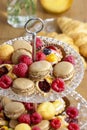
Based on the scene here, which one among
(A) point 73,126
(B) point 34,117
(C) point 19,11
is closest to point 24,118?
(B) point 34,117

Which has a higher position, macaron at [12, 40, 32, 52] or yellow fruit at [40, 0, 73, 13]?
yellow fruit at [40, 0, 73, 13]

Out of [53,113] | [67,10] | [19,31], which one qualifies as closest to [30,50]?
[53,113]

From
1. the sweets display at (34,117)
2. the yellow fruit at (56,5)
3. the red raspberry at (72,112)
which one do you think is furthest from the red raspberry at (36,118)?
the yellow fruit at (56,5)

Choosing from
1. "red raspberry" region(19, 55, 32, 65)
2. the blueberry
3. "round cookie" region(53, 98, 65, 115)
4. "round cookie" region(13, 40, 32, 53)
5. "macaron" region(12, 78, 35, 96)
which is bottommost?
"round cookie" region(53, 98, 65, 115)

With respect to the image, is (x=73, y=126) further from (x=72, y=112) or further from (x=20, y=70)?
(x=20, y=70)

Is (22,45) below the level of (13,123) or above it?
above

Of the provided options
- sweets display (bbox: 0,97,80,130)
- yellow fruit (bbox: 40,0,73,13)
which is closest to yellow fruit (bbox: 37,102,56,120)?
sweets display (bbox: 0,97,80,130)

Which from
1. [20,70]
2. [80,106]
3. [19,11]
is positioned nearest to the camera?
[20,70]

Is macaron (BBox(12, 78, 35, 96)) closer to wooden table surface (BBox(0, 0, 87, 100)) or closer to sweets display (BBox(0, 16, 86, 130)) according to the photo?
sweets display (BBox(0, 16, 86, 130))
